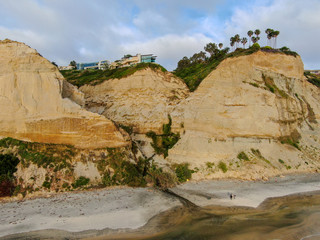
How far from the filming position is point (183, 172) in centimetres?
1944

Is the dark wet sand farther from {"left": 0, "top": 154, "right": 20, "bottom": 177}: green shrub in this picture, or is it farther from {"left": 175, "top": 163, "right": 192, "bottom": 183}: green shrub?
{"left": 0, "top": 154, "right": 20, "bottom": 177}: green shrub

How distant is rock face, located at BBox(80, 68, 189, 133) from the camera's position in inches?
880

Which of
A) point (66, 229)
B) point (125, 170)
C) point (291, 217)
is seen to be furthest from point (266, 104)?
point (66, 229)

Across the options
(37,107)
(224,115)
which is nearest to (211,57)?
(224,115)

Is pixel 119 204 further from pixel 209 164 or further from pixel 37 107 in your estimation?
pixel 209 164

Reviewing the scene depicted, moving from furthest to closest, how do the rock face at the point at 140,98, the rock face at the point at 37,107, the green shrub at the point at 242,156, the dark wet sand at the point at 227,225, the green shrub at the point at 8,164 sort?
the rock face at the point at 140,98
the green shrub at the point at 242,156
the rock face at the point at 37,107
the green shrub at the point at 8,164
the dark wet sand at the point at 227,225

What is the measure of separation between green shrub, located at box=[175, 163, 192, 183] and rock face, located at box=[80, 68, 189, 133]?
13.8 feet

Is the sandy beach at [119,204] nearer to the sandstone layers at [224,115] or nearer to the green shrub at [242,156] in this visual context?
the sandstone layers at [224,115]

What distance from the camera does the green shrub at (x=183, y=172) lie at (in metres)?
19.0

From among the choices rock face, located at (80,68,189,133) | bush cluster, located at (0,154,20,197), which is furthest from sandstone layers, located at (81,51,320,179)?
bush cluster, located at (0,154,20,197)

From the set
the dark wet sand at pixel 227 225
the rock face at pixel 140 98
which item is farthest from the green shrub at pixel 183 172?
the dark wet sand at pixel 227 225

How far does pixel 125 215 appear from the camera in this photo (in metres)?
12.1

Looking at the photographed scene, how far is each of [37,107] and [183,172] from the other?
12.8 meters

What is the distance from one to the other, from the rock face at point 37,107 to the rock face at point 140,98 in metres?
5.34
